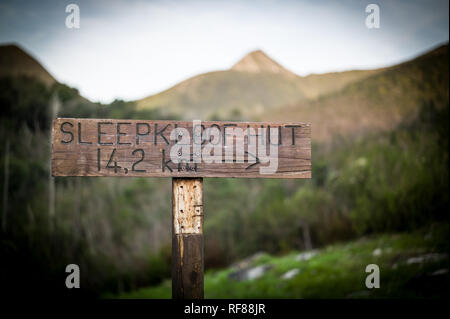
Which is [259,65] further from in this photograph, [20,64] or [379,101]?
[20,64]

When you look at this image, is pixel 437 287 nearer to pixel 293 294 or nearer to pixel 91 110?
pixel 293 294

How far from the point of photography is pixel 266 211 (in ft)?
28.0

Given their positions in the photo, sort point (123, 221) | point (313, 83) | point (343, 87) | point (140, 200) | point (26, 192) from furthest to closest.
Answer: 1. point (313, 83)
2. point (343, 87)
3. point (140, 200)
4. point (123, 221)
5. point (26, 192)

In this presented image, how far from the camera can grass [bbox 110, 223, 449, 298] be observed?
3.53m

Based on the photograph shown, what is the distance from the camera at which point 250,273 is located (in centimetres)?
632

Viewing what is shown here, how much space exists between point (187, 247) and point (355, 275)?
3666 millimetres

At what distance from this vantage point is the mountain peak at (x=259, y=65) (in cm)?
1416

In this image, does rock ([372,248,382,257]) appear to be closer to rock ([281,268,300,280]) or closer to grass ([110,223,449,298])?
grass ([110,223,449,298])

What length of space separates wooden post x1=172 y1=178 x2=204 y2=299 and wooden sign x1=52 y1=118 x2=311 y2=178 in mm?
177

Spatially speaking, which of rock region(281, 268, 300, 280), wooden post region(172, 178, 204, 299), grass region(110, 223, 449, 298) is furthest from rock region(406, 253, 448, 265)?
wooden post region(172, 178, 204, 299)

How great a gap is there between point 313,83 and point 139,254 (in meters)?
10.1

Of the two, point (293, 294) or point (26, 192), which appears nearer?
point (293, 294)

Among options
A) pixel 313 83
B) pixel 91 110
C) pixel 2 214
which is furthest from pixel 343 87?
pixel 2 214

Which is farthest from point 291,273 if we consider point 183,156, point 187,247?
point 183,156
